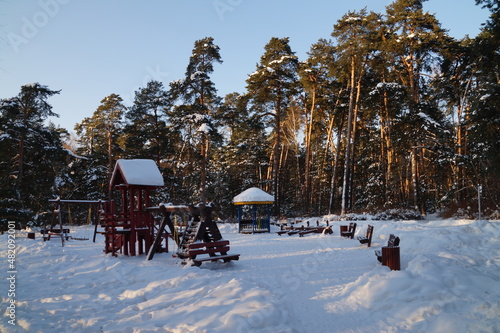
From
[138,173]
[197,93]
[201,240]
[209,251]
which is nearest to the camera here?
[209,251]

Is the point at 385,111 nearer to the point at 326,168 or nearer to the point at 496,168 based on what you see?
the point at 326,168

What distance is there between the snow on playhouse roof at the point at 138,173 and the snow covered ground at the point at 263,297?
10.8ft

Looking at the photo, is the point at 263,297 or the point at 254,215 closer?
the point at 263,297

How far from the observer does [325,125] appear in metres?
36.6

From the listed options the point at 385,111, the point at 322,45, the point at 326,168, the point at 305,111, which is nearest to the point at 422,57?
the point at 385,111

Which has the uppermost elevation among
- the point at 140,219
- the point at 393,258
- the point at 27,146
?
the point at 27,146

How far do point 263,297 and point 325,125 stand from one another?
3270cm

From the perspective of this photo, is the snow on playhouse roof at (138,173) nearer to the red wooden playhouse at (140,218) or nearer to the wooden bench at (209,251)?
the red wooden playhouse at (140,218)

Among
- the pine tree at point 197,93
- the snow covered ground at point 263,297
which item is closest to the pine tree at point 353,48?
the pine tree at point 197,93

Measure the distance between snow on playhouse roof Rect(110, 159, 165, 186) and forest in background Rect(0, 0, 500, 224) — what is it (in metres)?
10.7

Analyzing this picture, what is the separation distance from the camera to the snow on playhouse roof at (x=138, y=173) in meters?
12.0

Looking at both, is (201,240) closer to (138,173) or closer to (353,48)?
(138,173)

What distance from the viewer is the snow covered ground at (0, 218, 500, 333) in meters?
→ 4.82

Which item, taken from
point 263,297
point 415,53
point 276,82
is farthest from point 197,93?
point 263,297
